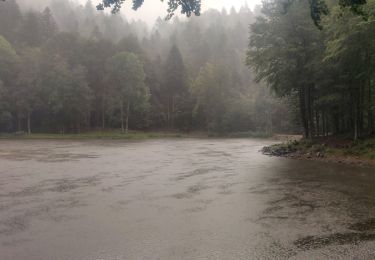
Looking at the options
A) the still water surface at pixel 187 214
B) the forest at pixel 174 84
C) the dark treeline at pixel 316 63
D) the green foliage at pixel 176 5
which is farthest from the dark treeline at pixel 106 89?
the green foliage at pixel 176 5

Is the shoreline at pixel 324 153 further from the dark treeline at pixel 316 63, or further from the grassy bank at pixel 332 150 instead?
the dark treeline at pixel 316 63

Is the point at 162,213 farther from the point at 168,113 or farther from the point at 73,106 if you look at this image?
the point at 168,113

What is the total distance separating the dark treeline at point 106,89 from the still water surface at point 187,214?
4225 cm

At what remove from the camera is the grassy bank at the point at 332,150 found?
25.7 metres

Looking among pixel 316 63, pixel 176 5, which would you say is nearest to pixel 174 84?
pixel 316 63

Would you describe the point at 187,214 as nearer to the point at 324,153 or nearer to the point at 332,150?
the point at 324,153

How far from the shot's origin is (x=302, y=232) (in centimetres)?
1062

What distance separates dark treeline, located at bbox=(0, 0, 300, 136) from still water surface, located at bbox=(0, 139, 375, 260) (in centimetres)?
4225

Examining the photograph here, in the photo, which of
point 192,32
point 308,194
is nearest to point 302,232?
point 308,194

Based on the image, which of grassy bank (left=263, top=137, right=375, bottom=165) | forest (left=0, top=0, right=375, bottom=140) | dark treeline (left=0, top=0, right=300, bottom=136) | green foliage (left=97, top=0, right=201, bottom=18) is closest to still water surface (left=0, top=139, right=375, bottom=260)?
grassy bank (left=263, top=137, right=375, bottom=165)

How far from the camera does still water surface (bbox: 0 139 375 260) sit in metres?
9.27

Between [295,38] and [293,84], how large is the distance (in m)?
3.97

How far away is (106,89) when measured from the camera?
252 ft

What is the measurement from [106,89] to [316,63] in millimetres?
52762
